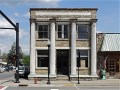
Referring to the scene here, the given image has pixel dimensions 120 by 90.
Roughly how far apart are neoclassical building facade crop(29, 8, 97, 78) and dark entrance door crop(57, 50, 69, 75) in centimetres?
68

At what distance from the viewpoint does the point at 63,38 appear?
42.4m

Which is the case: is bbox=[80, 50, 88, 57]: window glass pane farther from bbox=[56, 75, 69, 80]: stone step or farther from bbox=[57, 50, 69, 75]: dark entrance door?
bbox=[56, 75, 69, 80]: stone step

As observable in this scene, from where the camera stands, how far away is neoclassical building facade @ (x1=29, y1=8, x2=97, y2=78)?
137ft

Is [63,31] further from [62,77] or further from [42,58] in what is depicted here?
[62,77]

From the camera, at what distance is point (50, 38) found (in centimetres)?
4200

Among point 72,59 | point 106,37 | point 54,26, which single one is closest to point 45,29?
point 54,26

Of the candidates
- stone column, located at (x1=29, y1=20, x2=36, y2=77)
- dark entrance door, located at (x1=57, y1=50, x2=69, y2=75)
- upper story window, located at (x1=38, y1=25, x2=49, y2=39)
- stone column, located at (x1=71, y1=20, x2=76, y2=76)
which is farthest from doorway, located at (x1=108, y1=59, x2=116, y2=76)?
stone column, located at (x1=29, y1=20, x2=36, y2=77)

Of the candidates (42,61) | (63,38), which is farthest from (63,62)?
(63,38)

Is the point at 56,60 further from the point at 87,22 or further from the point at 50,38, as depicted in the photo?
the point at 87,22

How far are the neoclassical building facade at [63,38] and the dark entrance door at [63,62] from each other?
0.68m

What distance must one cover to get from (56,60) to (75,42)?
3.13 m

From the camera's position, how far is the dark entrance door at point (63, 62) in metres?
43.2

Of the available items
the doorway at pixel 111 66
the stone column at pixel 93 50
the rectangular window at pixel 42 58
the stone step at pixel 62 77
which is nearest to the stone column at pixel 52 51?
the stone step at pixel 62 77

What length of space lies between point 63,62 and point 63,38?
2.89m
